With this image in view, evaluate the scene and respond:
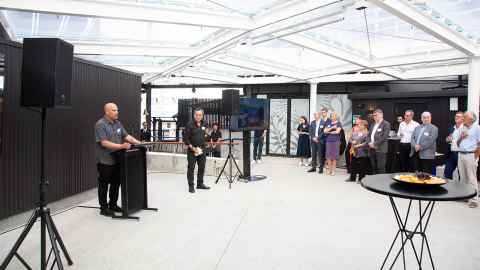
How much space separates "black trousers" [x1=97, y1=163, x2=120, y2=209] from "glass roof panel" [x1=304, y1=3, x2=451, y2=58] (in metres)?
4.31

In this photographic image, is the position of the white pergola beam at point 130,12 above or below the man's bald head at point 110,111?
above

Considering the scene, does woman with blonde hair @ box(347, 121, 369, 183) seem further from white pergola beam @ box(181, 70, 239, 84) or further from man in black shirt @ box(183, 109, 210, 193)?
white pergola beam @ box(181, 70, 239, 84)

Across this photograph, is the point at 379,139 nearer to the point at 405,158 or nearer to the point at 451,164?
the point at 405,158

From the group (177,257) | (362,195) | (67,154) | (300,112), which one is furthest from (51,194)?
(300,112)

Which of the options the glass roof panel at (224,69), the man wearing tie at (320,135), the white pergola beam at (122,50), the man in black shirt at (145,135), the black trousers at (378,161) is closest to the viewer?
the black trousers at (378,161)

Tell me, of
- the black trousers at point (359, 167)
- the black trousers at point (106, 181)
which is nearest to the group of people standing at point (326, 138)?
the black trousers at point (359, 167)

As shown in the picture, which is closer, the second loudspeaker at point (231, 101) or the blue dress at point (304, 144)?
the second loudspeaker at point (231, 101)

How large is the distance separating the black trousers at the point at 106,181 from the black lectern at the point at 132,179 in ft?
0.53

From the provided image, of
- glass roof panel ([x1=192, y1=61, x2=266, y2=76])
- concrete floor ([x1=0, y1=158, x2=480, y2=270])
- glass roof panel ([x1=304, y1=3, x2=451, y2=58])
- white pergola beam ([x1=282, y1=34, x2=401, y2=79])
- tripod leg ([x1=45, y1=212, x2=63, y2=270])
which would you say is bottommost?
concrete floor ([x1=0, y1=158, x2=480, y2=270])

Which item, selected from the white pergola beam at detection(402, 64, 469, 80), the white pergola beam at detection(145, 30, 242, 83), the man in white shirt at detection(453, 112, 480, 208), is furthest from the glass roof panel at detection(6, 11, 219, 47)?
the white pergola beam at detection(402, 64, 469, 80)

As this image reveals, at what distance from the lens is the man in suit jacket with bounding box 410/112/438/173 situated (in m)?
6.00

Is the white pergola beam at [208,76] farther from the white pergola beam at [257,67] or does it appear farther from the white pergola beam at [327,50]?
the white pergola beam at [327,50]

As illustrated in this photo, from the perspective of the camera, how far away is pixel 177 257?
3.35 m

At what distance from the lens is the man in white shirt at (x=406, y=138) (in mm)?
6953
